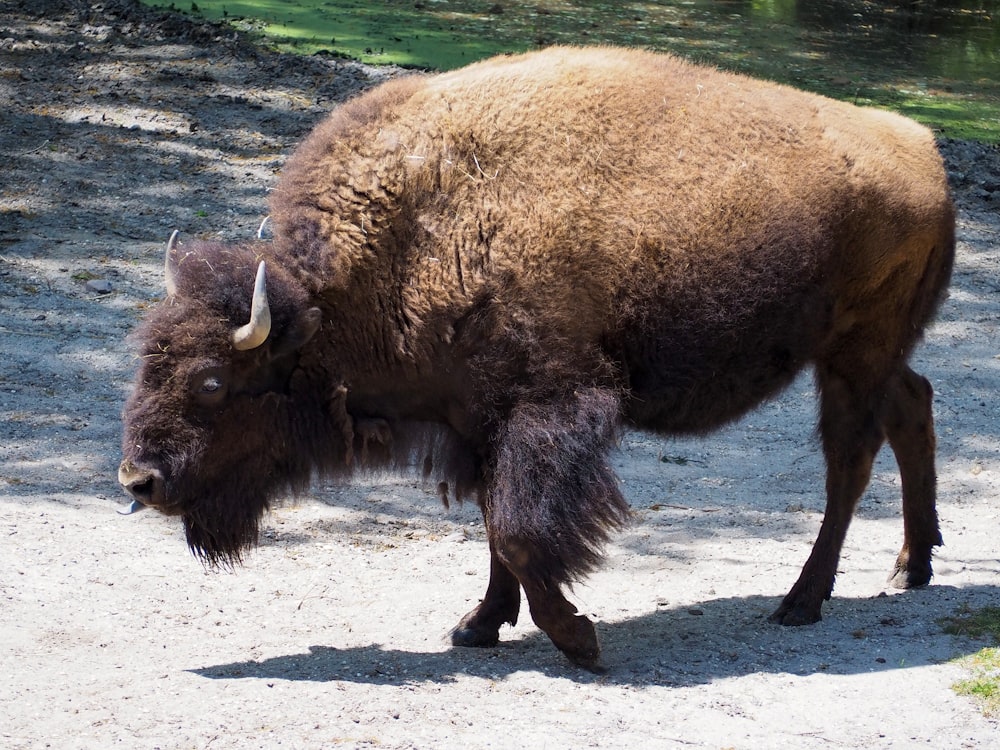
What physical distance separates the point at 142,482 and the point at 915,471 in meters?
3.12

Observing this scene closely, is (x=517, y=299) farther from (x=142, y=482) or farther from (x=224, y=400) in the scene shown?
(x=142, y=482)

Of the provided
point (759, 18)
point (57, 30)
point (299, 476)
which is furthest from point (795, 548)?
point (759, 18)

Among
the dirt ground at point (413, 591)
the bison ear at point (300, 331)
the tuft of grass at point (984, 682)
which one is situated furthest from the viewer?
the bison ear at point (300, 331)

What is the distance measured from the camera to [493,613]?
490 cm

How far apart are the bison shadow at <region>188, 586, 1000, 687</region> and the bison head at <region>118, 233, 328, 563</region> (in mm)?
595

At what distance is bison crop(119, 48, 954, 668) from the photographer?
4.45 meters

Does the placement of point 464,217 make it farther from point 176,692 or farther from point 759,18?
point 759,18

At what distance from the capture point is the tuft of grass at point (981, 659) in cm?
419

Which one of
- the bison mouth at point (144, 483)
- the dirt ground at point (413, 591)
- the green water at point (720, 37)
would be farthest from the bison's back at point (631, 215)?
the green water at point (720, 37)

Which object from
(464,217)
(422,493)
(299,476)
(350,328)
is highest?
(464,217)

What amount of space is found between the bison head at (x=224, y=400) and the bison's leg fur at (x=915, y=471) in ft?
7.62

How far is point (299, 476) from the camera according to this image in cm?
470

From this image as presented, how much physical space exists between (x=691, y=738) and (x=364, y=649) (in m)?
1.35

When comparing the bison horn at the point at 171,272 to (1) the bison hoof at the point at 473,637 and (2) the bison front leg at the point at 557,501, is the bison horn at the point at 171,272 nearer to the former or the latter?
(2) the bison front leg at the point at 557,501
